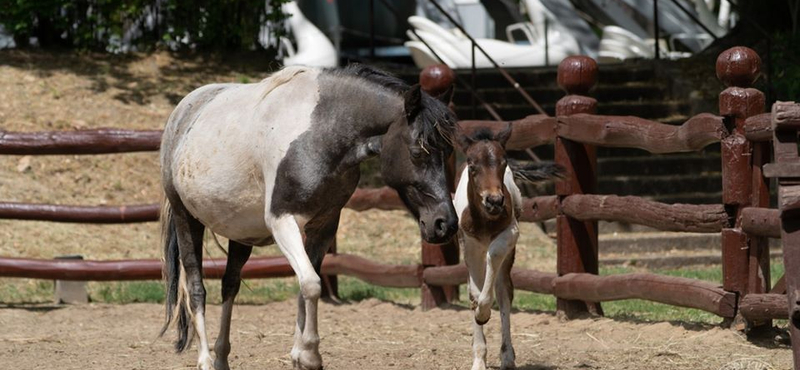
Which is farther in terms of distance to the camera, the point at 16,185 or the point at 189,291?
the point at 16,185

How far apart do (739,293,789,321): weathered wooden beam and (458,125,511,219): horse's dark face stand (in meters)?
1.58

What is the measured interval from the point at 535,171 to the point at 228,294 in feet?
6.64

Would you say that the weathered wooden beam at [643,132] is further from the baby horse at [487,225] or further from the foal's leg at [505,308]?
the foal's leg at [505,308]

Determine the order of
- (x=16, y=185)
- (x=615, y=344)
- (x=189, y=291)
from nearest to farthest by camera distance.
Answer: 1. (x=189, y=291)
2. (x=615, y=344)
3. (x=16, y=185)

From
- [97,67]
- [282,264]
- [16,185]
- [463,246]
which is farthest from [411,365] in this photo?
[97,67]

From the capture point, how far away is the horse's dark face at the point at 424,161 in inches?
220

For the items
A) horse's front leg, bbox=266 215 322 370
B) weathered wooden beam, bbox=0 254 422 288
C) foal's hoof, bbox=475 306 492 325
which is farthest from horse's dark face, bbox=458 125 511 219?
weathered wooden beam, bbox=0 254 422 288

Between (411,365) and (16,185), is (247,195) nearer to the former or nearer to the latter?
(411,365)

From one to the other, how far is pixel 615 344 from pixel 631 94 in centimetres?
779

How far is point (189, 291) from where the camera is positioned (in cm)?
690

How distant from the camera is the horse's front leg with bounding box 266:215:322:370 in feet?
19.2

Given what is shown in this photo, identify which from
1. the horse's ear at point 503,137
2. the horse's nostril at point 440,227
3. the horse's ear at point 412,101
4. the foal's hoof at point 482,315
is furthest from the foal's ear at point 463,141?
the foal's hoof at point 482,315

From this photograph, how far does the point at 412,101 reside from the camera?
18.5ft

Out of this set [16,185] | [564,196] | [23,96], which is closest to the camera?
[564,196]
